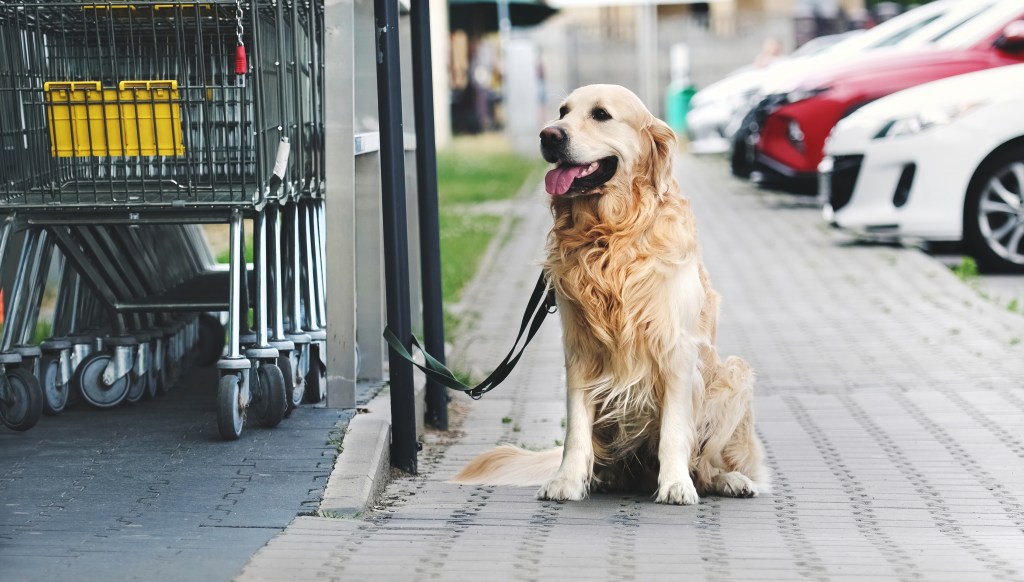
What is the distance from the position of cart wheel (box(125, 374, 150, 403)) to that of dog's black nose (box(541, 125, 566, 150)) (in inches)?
93.5

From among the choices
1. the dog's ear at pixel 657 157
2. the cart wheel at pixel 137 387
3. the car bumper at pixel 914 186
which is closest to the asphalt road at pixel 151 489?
the cart wheel at pixel 137 387

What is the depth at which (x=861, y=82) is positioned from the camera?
14.0m

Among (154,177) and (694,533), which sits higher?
(154,177)

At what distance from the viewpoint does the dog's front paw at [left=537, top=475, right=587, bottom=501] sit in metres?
5.02

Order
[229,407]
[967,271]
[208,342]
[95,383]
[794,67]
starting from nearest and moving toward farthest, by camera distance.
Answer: [229,407], [95,383], [208,342], [967,271], [794,67]

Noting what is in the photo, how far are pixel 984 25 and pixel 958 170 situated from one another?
307cm

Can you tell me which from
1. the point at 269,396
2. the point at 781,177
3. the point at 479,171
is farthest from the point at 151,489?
the point at 479,171

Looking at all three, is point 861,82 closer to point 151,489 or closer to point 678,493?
point 678,493

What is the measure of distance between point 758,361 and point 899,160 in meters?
3.33

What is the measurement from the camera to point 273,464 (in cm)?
513

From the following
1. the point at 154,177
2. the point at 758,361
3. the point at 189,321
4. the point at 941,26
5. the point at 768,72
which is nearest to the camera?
the point at 154,177

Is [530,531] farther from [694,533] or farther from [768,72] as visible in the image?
[768,72]

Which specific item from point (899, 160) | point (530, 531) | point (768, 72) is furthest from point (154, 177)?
point (768, 72)

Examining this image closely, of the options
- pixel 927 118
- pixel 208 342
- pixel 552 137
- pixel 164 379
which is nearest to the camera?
pixel 552 137
